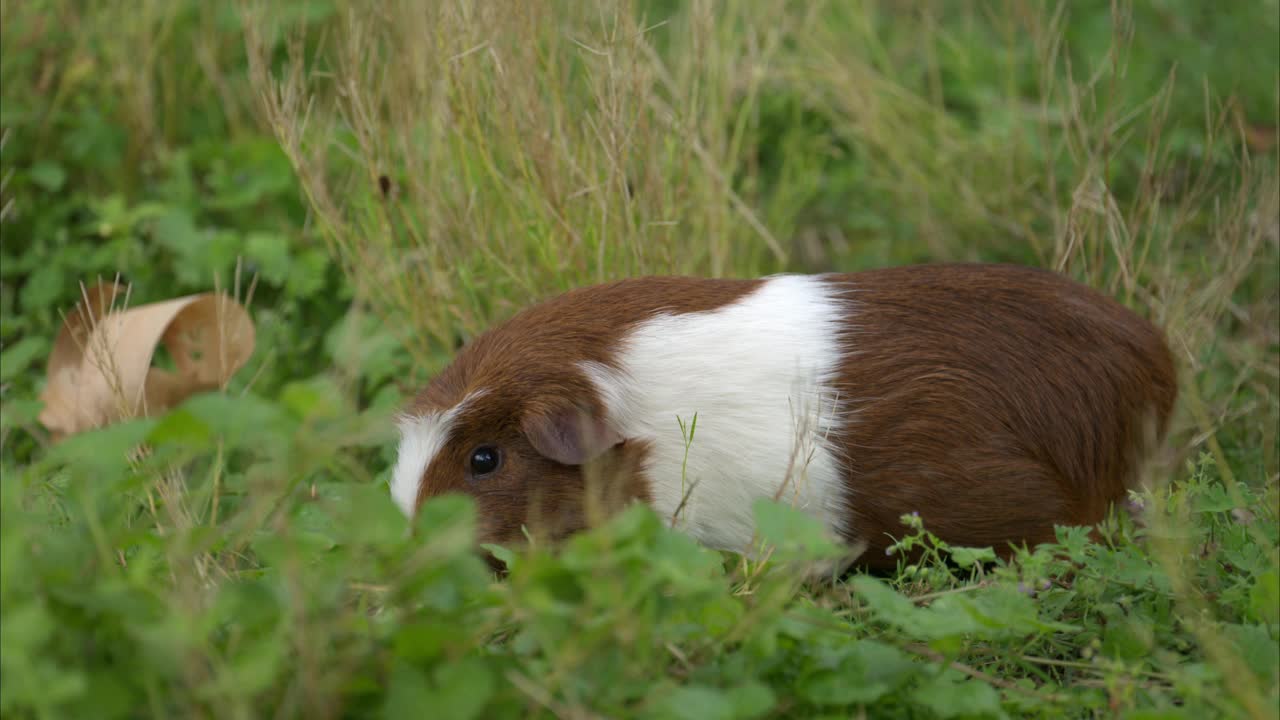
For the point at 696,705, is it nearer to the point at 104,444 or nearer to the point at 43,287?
the point at 104,444

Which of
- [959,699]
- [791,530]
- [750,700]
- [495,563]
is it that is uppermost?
[791,530]

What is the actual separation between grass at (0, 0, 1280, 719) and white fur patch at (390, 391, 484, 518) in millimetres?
50

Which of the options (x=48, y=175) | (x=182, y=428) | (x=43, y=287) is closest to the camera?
(x=182, y=428)

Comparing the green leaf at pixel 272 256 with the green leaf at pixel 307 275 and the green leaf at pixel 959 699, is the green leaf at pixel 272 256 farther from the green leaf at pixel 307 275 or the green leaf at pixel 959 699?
the green leaf at pixel 959 699

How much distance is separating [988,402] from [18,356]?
2240mm

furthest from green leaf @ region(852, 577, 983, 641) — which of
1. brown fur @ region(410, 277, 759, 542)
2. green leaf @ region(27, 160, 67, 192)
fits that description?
green leaf @ region(27, 160, 67, 192)

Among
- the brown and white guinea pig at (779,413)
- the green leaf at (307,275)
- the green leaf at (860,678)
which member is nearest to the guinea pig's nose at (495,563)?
the brown and white guinea pig at (779,413)

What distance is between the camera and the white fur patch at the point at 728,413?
7.10 ft

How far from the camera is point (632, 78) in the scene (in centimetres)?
270

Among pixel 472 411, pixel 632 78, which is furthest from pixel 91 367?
pixel 632 78

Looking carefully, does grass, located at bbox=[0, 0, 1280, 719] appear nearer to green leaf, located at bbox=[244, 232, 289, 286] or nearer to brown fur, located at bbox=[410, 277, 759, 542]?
green leaf, located at bbox=[244, 232, 289, 286]

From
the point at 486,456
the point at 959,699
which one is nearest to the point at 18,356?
the point at 486,456

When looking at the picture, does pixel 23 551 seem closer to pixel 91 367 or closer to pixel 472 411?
pixel 472 411

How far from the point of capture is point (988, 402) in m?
2.21
